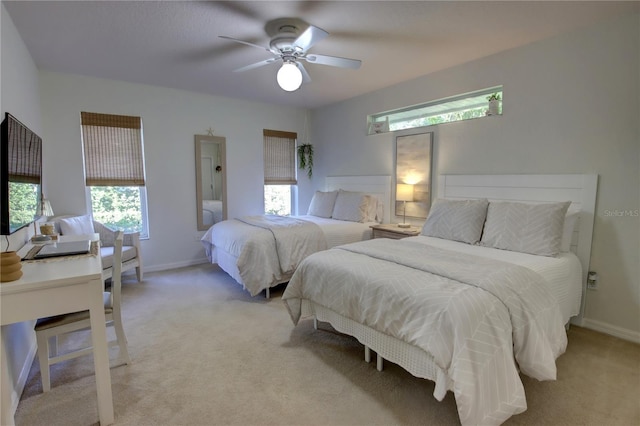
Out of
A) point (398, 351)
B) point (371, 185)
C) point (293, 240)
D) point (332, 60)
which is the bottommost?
point (398, 351)

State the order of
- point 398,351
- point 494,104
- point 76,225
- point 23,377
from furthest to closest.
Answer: point 76,225 → point 494,104 → point 23,377 → point 398,351

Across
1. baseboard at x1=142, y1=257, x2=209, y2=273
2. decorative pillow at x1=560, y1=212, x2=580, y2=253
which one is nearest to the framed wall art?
decorative pillow at x1=560, y1=212, x2=580, y2=253

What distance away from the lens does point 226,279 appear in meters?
4.11

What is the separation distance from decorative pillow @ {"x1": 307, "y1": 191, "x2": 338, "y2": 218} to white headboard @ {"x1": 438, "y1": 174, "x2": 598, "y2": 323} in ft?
6.25

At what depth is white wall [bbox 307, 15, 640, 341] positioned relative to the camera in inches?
99.2

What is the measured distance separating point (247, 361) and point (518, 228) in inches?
95.9

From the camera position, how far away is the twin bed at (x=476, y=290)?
5.03 ft

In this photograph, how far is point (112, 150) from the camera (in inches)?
162

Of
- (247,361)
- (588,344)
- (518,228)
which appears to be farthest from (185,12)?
(588,344)

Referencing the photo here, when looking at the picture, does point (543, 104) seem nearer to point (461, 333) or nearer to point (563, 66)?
point (563, 66)

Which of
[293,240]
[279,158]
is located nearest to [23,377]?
[293,240]

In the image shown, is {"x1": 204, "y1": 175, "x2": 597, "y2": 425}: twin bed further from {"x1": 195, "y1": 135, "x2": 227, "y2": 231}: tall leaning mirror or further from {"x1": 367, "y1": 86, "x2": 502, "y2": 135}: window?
{"x1": 195, "y1": 135, "x2": 227, "y2": 231}: tall leaning mirror

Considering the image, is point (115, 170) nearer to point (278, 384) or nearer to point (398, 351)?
point (278, 384)

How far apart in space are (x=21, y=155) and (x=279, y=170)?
3.63 meters
